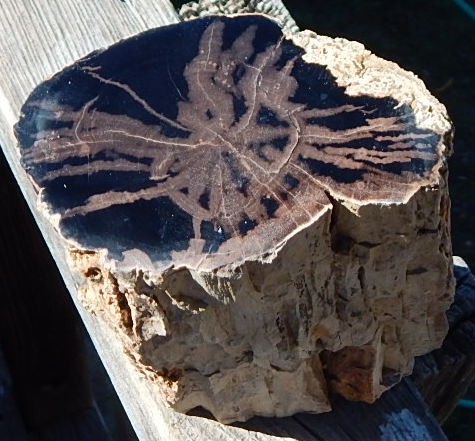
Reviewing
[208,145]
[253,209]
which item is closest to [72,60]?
[208,145]

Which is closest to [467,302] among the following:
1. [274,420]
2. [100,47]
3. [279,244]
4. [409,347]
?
[409,347]

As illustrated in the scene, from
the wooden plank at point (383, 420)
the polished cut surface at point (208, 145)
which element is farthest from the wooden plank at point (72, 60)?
the polished cut surface at point (208, 145)

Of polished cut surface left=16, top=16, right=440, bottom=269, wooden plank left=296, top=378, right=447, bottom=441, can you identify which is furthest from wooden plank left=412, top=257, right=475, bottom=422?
polished cut surface left=16, top=16, right=440, bottom=269

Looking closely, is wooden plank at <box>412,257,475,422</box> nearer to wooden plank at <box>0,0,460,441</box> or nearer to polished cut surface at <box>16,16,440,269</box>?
wooden plank at <box>0,0,460,441</box>

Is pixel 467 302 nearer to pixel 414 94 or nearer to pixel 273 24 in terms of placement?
pixel 414 94

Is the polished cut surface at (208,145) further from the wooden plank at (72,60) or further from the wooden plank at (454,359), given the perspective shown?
the wooden plank at (454,359)

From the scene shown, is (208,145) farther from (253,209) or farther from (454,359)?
(454,359)
